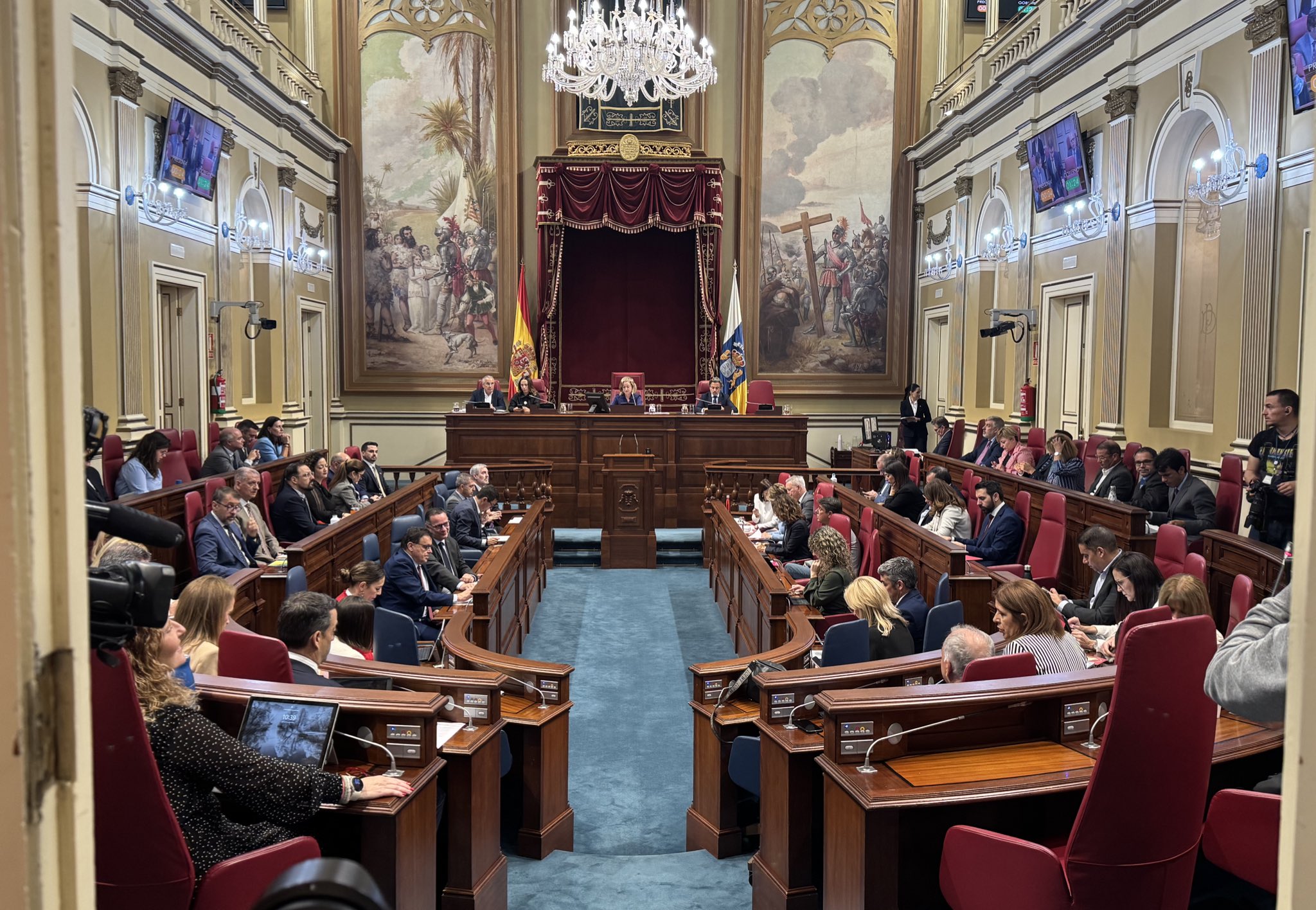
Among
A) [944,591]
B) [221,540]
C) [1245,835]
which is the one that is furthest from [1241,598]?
[221,540]

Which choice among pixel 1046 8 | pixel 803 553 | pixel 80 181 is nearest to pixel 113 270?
pixel 80 181

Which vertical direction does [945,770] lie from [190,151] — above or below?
below

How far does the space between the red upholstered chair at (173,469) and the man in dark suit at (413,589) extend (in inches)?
129

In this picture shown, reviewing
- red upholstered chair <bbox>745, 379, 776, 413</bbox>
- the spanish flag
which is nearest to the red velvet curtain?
Result: the spanish flag

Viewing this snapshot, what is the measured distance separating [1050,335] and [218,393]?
962cm

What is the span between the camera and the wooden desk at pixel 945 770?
102 inches

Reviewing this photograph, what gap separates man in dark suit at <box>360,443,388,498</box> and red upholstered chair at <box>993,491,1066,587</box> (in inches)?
239

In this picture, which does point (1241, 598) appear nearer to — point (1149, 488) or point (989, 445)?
point (1149, 488)

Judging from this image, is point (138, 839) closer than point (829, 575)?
Yes

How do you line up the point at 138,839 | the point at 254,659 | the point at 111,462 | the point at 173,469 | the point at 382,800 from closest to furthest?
the point at 138,839
the point at 382,800
the point at 254,659
the point at 111,462
the point at 173,469

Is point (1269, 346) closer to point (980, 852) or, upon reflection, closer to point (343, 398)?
point (980, 852)

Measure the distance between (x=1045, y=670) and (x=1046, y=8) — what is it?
10018 millimetres

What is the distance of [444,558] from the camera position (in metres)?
6.80

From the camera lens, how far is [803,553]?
7539mm
